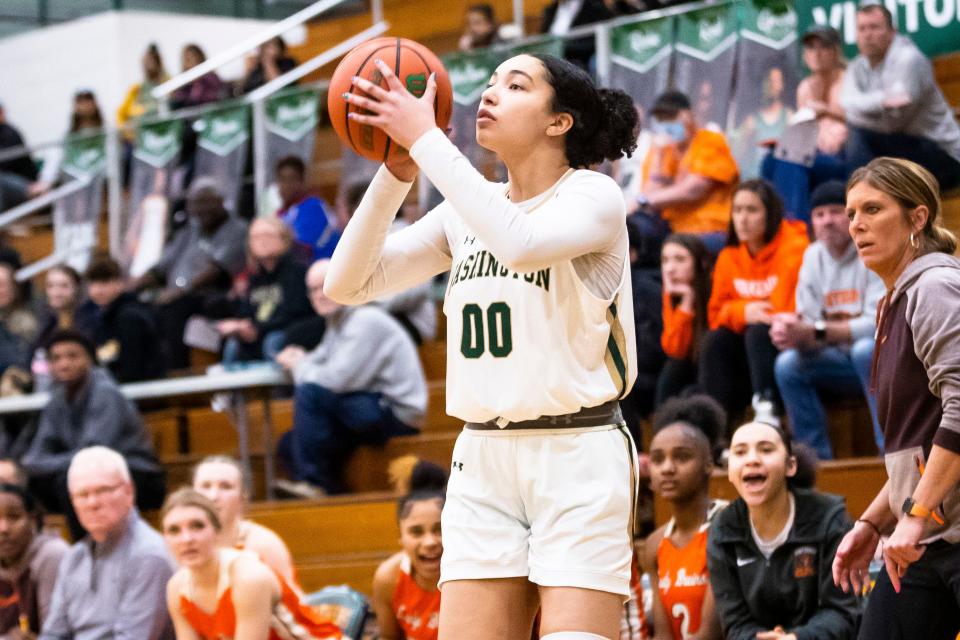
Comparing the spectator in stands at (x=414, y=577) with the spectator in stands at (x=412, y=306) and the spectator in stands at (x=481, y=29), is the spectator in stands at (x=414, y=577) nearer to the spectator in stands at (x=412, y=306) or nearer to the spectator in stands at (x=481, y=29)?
the spectator in stands at (x=412, y=306)

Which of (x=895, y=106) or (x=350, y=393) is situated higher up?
(x=895, y=106)

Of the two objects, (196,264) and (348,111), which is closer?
(348,111)

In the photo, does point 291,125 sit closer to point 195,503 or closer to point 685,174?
point 685,174

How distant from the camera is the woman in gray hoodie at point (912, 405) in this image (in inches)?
119

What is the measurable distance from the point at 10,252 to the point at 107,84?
301 cm

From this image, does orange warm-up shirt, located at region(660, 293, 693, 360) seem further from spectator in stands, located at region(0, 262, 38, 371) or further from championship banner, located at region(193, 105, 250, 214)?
spectator in stands, located at region(0, 262, 38, 371)

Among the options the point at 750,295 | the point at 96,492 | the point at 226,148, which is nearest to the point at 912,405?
the point at 750,295

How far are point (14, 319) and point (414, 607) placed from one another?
16.7 feet

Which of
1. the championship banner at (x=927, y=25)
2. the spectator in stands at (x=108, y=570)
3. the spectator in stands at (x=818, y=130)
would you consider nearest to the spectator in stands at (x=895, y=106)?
the spectator in stands at (x=818, y=130)

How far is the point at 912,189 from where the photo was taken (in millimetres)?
3223

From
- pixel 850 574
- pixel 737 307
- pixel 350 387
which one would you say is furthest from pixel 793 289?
pixel 850 574

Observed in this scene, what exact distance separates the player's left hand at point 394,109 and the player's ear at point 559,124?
0.87ft

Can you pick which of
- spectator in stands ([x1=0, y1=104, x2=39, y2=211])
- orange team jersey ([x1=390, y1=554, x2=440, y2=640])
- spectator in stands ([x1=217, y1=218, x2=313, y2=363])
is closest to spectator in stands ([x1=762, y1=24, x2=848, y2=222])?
spectator in stands ([x1=217, y1=218, x2=313, y2=363])

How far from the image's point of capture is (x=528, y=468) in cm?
298
